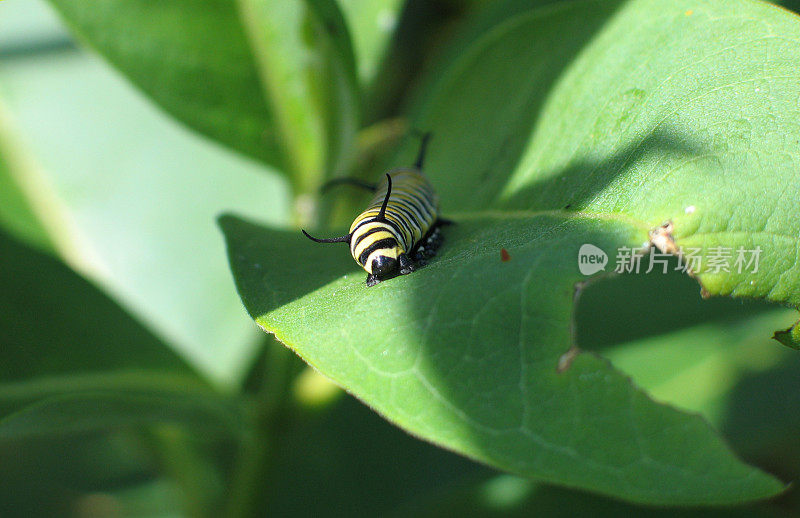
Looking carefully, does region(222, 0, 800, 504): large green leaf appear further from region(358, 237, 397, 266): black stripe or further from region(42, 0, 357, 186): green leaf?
region(42, 0, 357, 186): green leaf

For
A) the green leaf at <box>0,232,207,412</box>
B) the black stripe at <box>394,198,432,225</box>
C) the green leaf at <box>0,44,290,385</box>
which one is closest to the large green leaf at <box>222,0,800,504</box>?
the black stripe at <box>394,198,432,225</box>

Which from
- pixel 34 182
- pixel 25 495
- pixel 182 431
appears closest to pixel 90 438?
pixel 25 495

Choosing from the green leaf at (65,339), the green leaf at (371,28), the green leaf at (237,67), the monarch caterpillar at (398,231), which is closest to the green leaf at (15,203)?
the green leaf at (65,339)

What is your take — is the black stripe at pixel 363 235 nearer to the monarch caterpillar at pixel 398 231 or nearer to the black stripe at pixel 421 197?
the monarch caterpillar at pixel 398 231

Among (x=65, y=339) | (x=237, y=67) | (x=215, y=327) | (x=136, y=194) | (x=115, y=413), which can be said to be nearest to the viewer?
(x=115, y=413)

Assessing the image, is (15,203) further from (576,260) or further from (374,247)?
(576,260)

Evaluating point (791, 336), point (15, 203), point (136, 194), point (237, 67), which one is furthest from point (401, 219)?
point (15, 203)

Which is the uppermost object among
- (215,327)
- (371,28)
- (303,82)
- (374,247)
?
(371,28)
